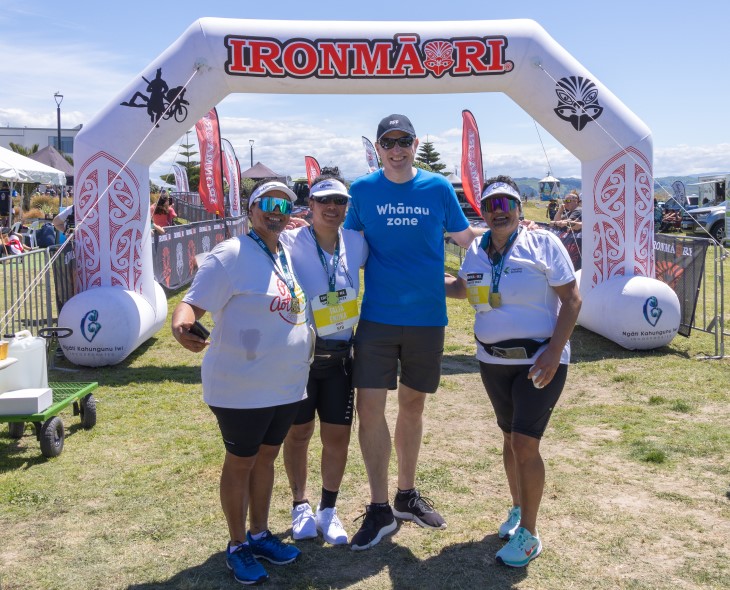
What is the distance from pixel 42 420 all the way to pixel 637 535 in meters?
3.77

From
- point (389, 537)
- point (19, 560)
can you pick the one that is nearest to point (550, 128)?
point (389, 537)

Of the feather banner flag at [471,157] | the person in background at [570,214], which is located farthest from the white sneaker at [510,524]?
the feather banner flag at [471,157]

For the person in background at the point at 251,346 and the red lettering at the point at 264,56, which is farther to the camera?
the red lettering at the point at 264,56

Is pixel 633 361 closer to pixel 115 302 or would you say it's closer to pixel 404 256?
pixel 404 256

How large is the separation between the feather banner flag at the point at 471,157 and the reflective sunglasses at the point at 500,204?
13.1 metres

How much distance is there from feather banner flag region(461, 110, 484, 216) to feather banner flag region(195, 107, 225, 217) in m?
5.61

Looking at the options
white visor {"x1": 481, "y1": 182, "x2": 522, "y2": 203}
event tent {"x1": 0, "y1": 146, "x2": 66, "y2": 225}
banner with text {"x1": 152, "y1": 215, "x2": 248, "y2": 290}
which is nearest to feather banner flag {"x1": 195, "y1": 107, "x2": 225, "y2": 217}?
banner with text {"x1": 152, "y1": 215, "x2": 248, "y2": 290}

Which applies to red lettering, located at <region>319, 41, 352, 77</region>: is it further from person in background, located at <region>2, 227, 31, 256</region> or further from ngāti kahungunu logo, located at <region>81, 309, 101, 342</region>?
person in background, located at <region>2, 227, 31, 256</region>

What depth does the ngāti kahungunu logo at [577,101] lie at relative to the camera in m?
7.62

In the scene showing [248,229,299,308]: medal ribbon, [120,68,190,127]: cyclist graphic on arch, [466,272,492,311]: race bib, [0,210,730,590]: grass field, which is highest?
[120,68,190,127]: cyclist graphic on arch

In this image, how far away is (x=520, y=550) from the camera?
3.32m

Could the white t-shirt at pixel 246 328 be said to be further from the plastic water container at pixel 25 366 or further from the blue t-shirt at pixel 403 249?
the plastic water container at pixel 25 366

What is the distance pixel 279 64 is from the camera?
7270mm

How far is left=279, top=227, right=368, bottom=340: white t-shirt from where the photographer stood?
343 centimetres
